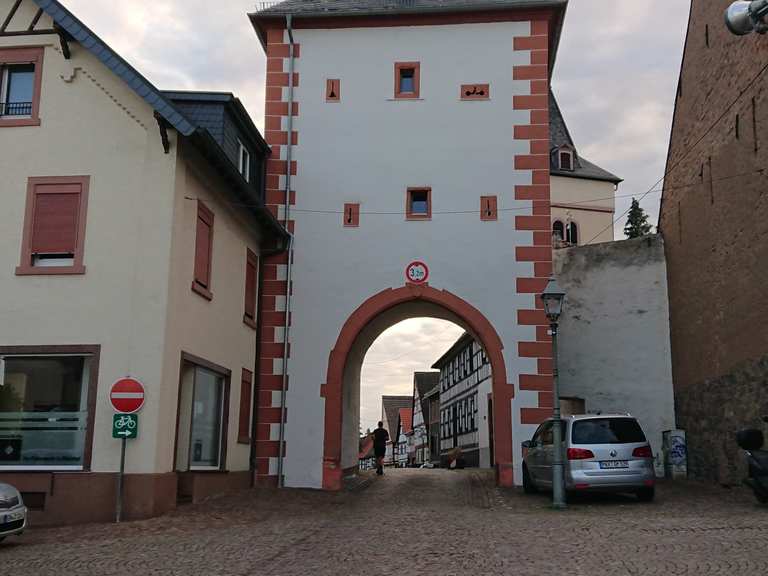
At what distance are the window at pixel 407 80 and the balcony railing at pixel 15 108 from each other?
8.85m

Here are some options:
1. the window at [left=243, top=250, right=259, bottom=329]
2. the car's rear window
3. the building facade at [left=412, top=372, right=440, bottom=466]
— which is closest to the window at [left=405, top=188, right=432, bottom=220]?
the window at [left=243, top=250, right=259, bottom=329]

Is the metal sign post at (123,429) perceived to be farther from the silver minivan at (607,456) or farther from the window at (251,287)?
the silver minivan at (607,456)

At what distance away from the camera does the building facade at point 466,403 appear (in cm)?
4148

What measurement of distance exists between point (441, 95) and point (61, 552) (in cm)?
1424

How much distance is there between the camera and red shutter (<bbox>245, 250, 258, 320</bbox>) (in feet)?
65.7

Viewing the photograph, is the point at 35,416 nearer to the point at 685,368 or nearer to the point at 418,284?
the point at 418,284

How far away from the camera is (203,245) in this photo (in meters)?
16.7

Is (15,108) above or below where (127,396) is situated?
above

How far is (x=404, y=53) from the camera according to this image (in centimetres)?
2202

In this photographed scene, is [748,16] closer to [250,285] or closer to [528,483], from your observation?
[528,483]

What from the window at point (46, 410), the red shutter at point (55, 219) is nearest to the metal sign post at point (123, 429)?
the window at point (46, 410)

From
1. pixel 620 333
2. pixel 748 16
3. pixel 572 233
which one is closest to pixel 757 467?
pixel 748 16

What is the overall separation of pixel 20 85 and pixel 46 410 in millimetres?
5669

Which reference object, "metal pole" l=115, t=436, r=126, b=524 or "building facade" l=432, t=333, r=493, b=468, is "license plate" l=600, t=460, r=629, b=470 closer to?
"metal pole" l=115, t=436, r=126, b=524
